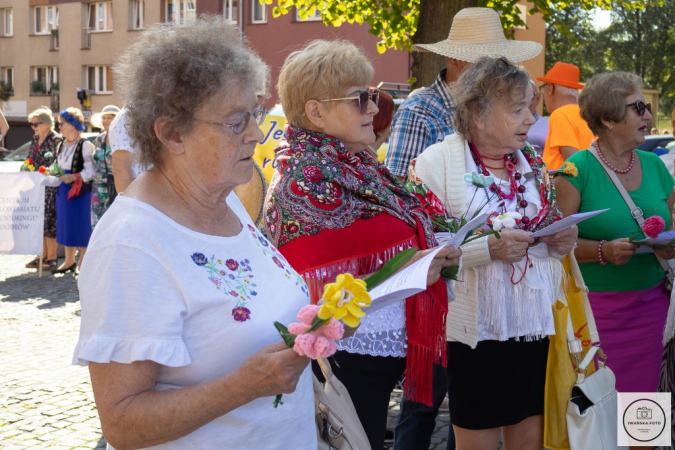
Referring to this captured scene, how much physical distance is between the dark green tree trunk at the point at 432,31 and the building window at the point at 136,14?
3000cm

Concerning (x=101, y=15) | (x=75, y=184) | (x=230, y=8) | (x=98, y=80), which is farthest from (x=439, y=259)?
(x=101, y=15)

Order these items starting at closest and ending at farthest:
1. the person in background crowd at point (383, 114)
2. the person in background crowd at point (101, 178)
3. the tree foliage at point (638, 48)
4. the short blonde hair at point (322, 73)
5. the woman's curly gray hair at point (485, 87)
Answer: the short blonde hair at point (322, 73) → the woman's curly gray hair at point (485, 87) → the person in background crowd at point (383, 114) → the person in background crowd at point (101, 178) → the tree foliage at point (638, 48)

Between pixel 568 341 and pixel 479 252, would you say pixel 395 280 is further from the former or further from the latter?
pixel 568 341

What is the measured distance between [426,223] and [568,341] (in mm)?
898

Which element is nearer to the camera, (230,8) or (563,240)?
(563,240)

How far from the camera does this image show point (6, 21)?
44.3 metres

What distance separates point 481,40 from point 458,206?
1818mm

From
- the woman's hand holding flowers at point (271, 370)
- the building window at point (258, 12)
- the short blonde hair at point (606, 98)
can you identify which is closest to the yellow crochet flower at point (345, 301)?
the woman's hand holding flowers at point (271, 370)

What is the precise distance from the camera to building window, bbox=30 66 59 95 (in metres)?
41.1

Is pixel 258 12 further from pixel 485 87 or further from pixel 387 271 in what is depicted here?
pixel 387 271

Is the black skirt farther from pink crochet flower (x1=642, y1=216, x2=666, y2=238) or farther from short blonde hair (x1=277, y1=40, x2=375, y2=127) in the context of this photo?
short blonde hair (x1=277, y1=40, x2=375, y2=127)

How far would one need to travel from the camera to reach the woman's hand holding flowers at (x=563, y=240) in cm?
345

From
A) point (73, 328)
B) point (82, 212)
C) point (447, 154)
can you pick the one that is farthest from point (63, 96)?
point (447, 154)

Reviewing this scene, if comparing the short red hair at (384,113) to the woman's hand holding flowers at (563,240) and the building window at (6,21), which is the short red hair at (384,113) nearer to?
the woman's hand holding flowers at (563,240)
